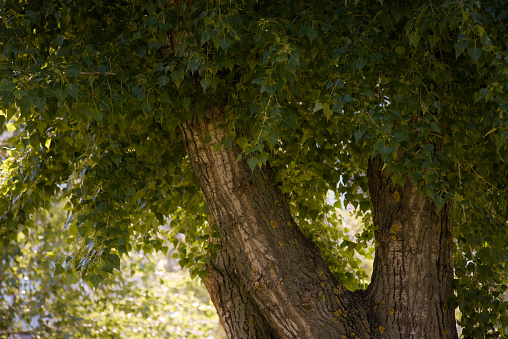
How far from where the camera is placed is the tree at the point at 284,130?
1.90 m

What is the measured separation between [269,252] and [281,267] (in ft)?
0.29

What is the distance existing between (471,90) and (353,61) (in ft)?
2.26

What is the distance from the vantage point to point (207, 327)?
6973 millimetres

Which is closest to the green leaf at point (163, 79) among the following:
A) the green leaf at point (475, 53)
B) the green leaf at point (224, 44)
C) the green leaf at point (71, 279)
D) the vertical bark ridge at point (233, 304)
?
the green leaf at point (224, 44)

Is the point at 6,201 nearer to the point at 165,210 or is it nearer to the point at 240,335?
the point at 165,210

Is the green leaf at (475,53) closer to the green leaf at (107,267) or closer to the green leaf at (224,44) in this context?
the green leaf at (224,44)

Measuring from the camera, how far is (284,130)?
221 cm

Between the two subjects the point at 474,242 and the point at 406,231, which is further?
the point at 406,231

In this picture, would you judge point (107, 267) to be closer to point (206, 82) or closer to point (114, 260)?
point (114, 260)

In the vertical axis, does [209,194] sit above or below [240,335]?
above

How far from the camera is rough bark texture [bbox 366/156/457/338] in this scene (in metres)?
2.38

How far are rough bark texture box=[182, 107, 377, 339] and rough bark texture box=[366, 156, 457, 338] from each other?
0.47 feet

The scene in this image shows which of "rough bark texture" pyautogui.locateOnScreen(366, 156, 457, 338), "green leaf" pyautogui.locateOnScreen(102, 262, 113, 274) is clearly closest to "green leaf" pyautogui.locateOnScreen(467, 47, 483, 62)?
"rough bark texture" pyautogui.locateOnScreen(366, 156, 457, 338)

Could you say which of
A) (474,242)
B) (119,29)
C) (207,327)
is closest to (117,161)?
(119,29)
